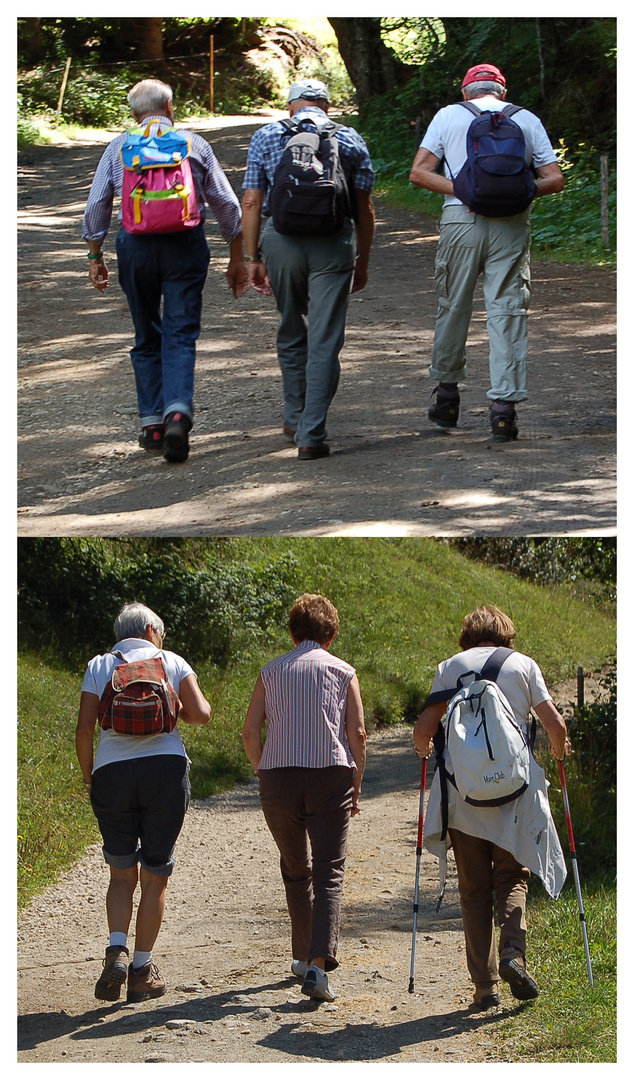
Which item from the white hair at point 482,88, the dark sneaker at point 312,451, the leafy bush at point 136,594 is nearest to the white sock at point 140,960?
the dark sneaker at point 312,451

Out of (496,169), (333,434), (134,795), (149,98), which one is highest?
(149,98)

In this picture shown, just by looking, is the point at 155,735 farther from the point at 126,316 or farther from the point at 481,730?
the point at 126,316

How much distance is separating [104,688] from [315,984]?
153cm

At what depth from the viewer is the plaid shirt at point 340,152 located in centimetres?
631

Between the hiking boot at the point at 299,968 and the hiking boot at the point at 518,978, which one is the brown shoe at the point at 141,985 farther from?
the hiking boot at the point at 518,978

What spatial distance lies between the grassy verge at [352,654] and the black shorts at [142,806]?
2.24 metres

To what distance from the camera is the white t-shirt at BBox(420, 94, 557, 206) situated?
657 cm

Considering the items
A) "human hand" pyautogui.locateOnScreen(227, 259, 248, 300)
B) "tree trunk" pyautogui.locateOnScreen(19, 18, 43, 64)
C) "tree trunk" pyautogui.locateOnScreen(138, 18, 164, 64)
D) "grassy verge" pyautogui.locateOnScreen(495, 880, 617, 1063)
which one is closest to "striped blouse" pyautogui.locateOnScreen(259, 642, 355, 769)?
"grassy verge" pyautogui.locateOnScreen(495, 880, 617, 1063)

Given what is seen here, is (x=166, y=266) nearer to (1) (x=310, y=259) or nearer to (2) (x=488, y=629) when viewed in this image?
(1) (x=310, y=259)

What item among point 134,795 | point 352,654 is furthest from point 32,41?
point 134,795

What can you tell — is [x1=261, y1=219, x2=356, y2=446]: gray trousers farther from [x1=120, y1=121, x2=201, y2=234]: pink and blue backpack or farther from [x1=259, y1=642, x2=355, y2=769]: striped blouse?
[x1=259, y1=642, x2=355, y2=769]: striped blouse

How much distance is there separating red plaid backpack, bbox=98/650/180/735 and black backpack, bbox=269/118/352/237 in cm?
283

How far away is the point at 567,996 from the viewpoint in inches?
186

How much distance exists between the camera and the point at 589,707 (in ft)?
33.5
